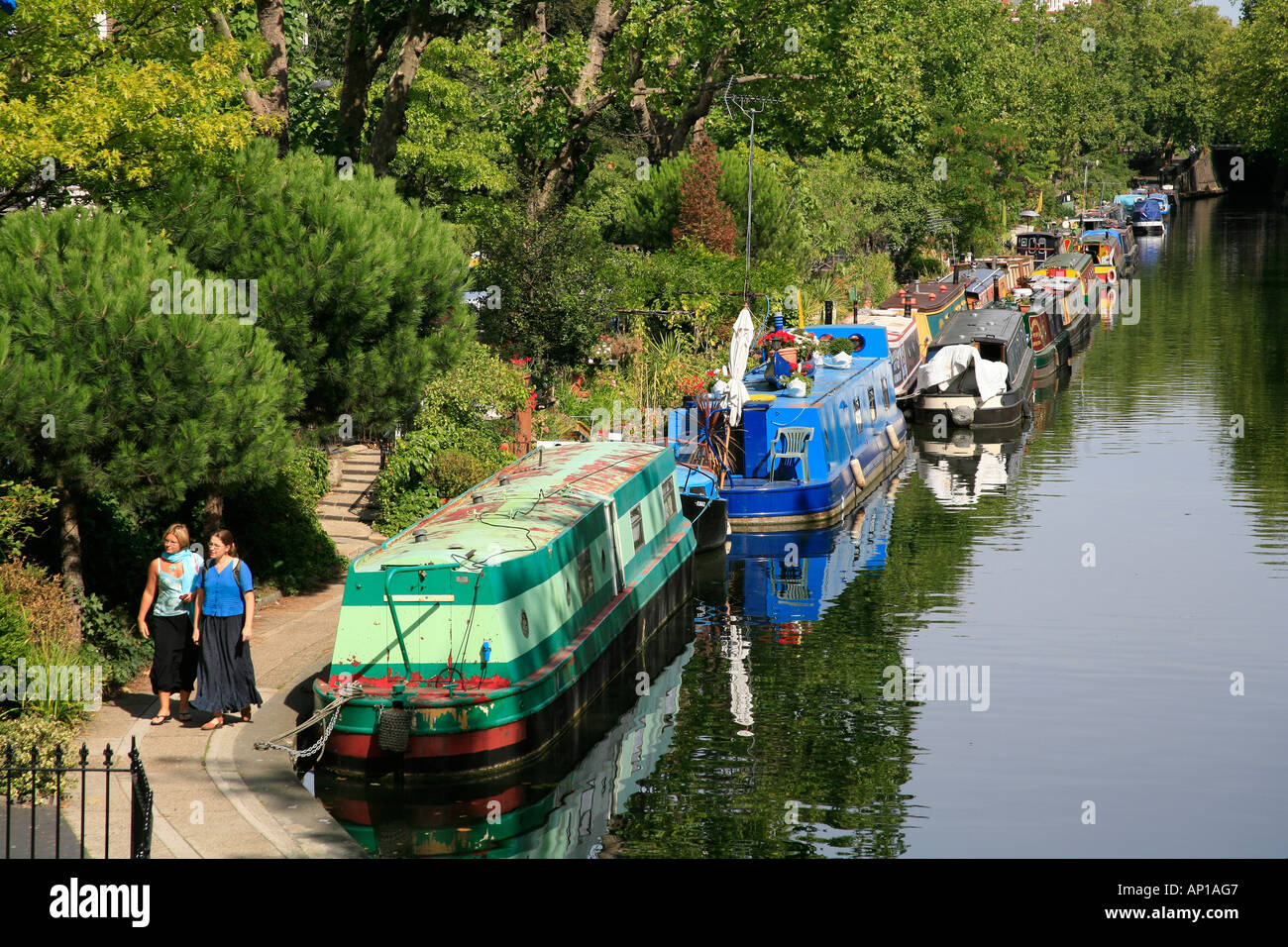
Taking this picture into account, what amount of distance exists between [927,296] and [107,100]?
35.0 metres

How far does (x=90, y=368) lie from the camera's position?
15766mm

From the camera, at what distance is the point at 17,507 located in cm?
1605

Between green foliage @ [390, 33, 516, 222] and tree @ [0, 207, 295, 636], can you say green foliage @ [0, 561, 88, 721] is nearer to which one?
tree @ [0, 207, 295, 636]

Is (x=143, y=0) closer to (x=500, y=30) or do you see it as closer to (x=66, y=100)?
(x=66, y=100)

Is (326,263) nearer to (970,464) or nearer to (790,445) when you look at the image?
(790,445)

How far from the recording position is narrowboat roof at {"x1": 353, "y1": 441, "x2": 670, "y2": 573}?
16641 mm

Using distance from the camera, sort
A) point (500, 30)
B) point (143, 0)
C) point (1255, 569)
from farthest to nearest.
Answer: point (500, 30)
point (1255, 569)
point (143, 0)

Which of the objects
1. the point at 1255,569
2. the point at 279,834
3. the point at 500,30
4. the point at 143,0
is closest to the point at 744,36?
the point at 500,30

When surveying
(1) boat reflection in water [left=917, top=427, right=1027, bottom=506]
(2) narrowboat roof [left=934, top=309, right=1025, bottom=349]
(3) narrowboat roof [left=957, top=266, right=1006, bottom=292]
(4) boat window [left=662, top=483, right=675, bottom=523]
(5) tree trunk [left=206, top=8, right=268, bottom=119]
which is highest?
(5) tree trunk [left=206, top=8, right=268, bottom=119]

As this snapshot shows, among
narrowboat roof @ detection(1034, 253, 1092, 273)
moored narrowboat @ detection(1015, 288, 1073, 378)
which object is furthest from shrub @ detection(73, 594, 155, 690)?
narrowboat roof @ detection(1034, 253, 1092, 273)

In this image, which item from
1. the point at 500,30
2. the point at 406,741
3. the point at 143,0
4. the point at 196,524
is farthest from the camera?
the point at 500,30

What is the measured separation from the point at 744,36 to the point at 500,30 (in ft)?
24.4

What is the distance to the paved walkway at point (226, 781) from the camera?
42.2ft

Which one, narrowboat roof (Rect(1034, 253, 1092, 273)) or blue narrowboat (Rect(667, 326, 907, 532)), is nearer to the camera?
blue narrowboat (Rect(667, 326, 907, 532))
